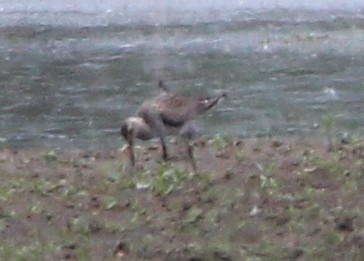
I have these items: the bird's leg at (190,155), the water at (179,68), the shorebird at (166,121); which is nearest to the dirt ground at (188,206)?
the bird's leg at (190,155)

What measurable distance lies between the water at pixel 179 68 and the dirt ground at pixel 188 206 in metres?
1.96

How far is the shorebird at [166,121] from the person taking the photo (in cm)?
884

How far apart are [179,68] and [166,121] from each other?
6736mm

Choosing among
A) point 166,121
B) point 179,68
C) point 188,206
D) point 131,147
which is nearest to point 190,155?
point 166,121

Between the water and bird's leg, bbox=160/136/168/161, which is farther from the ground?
bird's leg, bbox=160/136/168/161

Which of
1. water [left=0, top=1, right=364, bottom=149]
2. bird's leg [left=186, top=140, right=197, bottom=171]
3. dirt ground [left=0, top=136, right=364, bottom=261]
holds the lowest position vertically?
water [left=0, top=1, right=364, bottom=149]

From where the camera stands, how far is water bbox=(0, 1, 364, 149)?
1175 cm

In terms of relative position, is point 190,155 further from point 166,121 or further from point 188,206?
point 188,206

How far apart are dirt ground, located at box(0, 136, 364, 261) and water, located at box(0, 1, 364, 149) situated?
6.43 ft

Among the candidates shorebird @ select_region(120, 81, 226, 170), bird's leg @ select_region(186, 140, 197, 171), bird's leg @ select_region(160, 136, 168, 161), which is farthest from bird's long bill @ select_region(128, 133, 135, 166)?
bird's leg @ select_region(186, 140, 197, 171)

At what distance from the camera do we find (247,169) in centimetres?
840

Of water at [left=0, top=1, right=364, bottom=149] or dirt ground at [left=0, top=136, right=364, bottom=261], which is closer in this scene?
dirt ground at [left=0, top=136, right=364, bottom=261]

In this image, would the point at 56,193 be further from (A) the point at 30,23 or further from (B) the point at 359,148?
(A) the point at 30,23

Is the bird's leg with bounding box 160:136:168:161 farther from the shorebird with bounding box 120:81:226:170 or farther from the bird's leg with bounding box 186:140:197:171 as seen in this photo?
the bird's leg with bounding box 186:140:197:171
